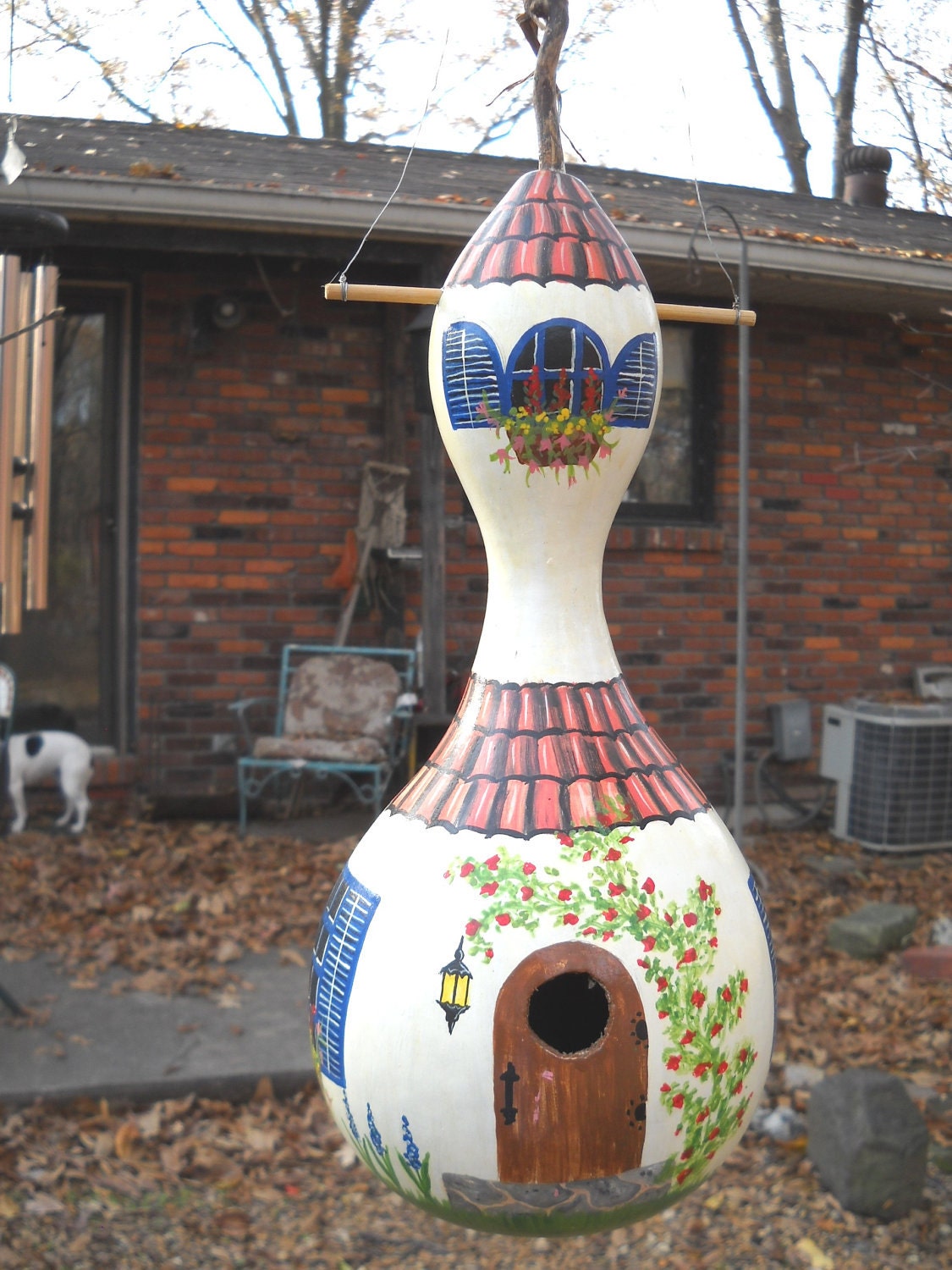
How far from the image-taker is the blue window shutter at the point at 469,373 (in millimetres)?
1380

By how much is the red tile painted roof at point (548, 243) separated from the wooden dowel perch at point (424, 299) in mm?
41

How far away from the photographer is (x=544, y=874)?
131cm

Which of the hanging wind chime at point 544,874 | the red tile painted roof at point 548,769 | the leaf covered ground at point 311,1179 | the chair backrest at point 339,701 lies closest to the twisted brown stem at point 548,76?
the hanging wind chime at point 544,874

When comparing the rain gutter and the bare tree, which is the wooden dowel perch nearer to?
the rain gutter

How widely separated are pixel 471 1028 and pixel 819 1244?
2.42 meters

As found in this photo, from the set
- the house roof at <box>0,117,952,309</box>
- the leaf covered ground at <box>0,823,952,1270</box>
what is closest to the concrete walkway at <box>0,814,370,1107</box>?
the leaf covered ground at <box>0,823,952,1270</box>

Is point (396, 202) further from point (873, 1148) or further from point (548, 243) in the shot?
point (548, 243)

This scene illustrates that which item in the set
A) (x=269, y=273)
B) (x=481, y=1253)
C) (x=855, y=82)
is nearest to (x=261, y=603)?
(x=269, y=273)

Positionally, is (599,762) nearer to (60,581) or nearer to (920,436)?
(60,581)

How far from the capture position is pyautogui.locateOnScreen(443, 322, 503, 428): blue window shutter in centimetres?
138

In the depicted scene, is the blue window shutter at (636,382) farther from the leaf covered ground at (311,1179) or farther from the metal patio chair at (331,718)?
the metal patio chair at (331,718)

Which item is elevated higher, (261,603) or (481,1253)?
(261,603)

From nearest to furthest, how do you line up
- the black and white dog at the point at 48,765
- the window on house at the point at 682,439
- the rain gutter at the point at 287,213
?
the rain gutter at the point at 287,213
the black and white dog at the point at 48,765
the window on house at the point at 682,439

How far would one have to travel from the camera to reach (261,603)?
675cm
